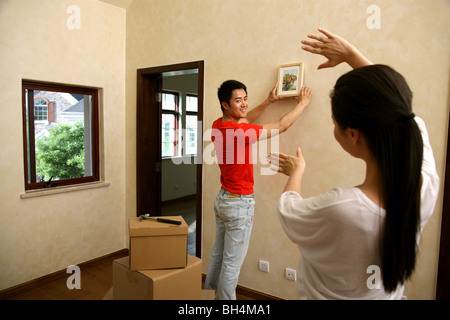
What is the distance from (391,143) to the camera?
78cm

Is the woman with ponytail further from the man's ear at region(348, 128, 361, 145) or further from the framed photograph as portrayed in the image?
the framed photograph

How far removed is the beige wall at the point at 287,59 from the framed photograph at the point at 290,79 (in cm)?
8

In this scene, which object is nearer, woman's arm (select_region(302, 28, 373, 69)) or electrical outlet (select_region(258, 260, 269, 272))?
woman's arm (select_region(302, 28, 373, 69))

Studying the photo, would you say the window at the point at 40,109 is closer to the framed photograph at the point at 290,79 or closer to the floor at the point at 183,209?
the framed photograph at the point at 290,79

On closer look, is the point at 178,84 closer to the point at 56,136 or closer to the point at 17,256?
the point at 56,136

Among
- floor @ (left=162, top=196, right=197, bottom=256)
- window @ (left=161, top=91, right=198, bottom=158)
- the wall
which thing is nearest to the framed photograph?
the wall

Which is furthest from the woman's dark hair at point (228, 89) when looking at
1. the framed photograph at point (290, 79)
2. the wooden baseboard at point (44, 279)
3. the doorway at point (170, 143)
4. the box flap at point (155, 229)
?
the wooden baseboard at point (44, 279)

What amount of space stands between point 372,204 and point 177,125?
581 cm

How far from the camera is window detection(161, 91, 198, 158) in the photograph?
20.0 feet

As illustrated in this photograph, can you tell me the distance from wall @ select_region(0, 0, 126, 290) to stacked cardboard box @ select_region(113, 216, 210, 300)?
172cm

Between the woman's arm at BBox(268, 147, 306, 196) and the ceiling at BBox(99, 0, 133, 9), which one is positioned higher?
the ceiling at BBox(99, 0, 133, 9)

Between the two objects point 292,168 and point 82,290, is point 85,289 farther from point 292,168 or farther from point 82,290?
point 292,168

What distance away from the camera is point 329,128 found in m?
2.29

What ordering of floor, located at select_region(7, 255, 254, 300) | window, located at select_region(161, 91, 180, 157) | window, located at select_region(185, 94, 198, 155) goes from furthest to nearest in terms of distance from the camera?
1. window, located at select_region(185, 94, 198, 155)
2. window, located at select_region(161, 91, 180, 157)
3. floor, located at select_region(7, 255, 254, 300)
